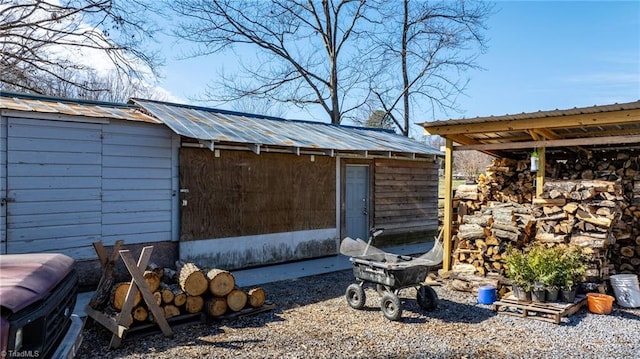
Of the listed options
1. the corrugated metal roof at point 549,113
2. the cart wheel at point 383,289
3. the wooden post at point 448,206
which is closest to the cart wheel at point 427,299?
the cart wheel at point 383,289

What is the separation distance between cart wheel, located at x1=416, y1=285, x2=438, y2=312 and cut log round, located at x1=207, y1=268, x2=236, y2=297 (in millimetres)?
2426

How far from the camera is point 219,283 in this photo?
4914mm

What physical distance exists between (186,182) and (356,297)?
3420 mm

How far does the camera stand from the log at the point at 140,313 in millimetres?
4348

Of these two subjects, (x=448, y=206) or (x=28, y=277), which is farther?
(x=448, y=206)

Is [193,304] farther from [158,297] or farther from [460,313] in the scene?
[460,313]

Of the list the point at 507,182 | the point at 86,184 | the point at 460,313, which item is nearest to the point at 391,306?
the point at 460,313

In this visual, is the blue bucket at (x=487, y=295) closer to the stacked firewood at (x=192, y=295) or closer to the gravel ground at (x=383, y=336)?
the gravel ground at (x=383, y=336)

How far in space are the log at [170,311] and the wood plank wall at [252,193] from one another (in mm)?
2308

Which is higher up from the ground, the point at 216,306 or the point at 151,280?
the point at 151,280

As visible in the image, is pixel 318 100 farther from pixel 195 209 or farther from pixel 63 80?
pixel 195 209

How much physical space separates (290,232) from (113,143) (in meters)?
3.59

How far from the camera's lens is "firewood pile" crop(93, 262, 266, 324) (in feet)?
14.6

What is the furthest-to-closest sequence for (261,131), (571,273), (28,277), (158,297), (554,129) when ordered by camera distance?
(261,131)
(554,129)
(571,273)
(158,297)
(28,277)
